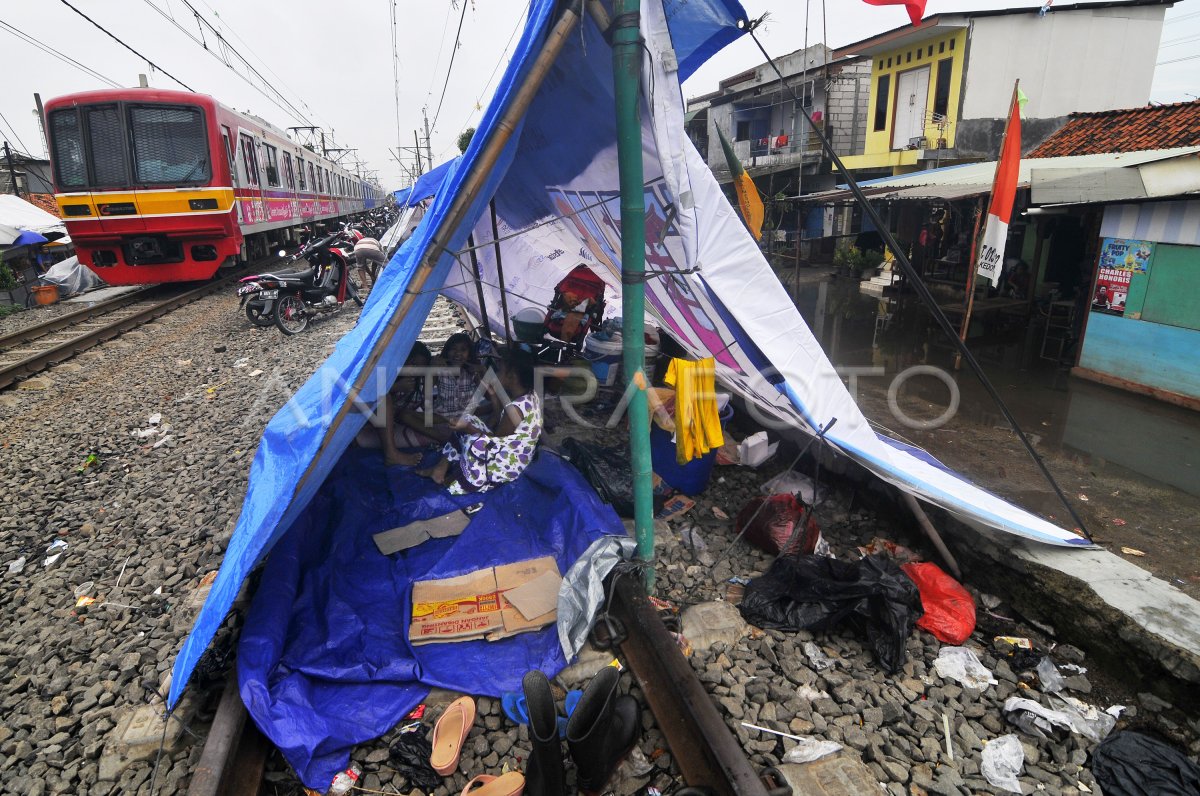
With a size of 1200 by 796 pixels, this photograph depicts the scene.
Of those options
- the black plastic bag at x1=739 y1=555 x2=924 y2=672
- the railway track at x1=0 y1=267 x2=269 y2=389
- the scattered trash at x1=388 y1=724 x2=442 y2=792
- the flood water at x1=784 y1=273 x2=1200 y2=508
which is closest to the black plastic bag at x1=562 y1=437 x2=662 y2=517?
the black plastic bag at x1=739 y1=555 x2=924 y2=672

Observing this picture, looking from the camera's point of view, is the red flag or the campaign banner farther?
the campaign banner

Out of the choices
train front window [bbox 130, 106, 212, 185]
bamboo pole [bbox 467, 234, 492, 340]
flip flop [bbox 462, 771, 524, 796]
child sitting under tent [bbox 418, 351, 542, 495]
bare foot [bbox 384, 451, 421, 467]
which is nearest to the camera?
flip flop [bbox 462, 771, 524, 796]

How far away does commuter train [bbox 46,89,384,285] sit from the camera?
977 cm

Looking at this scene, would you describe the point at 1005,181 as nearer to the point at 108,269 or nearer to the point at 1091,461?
the point at 1091,461

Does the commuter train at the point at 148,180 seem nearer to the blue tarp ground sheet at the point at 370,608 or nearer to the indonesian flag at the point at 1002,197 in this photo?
the blue tarp ground sheet at the point at 370,608

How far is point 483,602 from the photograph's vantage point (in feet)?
10.6

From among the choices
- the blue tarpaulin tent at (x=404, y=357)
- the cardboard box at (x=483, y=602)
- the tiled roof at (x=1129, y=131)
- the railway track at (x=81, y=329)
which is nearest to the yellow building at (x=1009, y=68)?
the tiled roof at (x=1129, y=131)

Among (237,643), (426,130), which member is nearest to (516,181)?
(237,643)

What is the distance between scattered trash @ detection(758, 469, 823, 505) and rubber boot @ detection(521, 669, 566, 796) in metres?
2.61

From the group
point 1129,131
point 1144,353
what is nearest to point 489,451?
point 1144,353

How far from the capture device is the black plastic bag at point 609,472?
163 inches

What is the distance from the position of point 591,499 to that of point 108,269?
1123 cm

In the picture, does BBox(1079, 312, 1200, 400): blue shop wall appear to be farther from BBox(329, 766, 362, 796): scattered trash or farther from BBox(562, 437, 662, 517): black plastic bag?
BBox(329, 766, 362, 796): scattered trash

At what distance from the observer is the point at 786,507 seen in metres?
3.82
